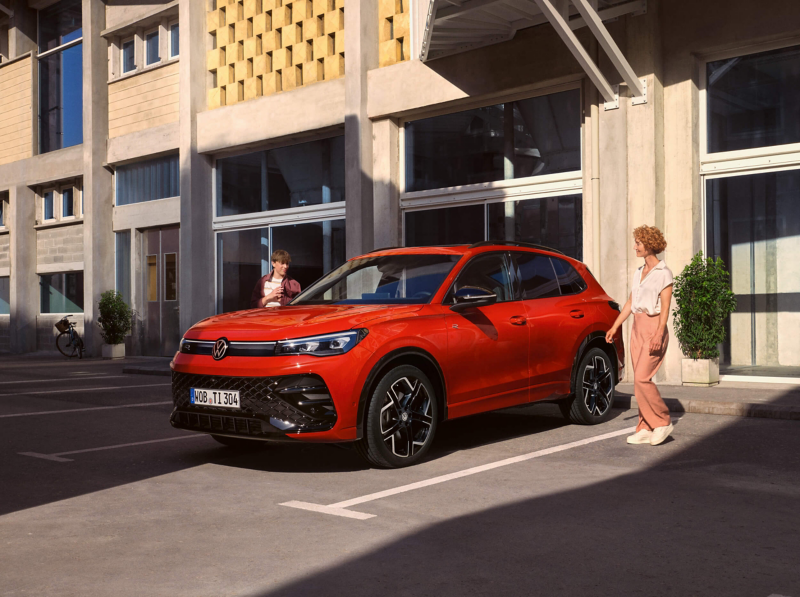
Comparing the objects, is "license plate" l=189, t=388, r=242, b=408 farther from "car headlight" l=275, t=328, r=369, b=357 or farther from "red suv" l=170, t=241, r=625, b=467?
"car headlight" l=275, t=328, r=369, b=357

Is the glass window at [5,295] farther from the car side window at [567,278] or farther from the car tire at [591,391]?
the car tire at [591,391]

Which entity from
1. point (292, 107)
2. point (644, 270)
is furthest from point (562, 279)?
point (292, 107)

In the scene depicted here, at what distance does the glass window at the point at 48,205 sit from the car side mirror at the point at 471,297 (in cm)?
2184

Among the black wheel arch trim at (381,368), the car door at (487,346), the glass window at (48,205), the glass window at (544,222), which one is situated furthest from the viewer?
the glass window at (48,205)

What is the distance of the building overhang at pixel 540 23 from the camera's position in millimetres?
12125

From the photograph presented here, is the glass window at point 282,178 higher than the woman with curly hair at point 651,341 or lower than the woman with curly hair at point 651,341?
higher

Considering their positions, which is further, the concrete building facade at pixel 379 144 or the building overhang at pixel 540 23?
the concrete building facade at pixel 379 144

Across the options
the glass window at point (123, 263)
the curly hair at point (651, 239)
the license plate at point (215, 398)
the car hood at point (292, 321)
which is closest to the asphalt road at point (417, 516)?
the license plate at point (215, 398)

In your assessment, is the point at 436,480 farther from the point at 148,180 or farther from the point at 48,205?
the point at 48,205

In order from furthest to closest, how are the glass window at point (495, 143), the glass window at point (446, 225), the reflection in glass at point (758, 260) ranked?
the glass window at point (446, 225)
the glass window at point (495, 143)
the reflection in glass at point (758, 260)

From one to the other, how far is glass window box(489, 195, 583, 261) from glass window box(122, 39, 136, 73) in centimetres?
1260

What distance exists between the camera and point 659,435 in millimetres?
7629

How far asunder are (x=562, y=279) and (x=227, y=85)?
43.6 ft

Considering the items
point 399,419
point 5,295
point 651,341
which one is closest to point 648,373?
point 651,341
